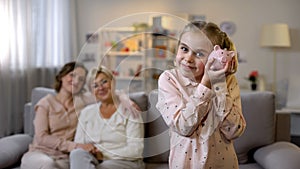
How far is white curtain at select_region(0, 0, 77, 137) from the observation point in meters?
3.46

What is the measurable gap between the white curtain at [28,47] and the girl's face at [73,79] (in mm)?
1306

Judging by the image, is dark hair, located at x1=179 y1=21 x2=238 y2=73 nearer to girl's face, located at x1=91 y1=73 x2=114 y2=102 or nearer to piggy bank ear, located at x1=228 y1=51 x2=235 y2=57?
piggy bank ear, located at x1=228 y1=51 x2=235 y2=57

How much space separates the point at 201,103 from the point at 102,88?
117cm

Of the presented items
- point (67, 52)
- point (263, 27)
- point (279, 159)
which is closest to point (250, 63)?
point (263, 27)

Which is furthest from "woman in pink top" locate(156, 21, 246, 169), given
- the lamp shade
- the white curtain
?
the lamp shade

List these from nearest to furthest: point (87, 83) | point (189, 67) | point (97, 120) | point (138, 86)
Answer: point (189, 67) < point (97, 120) < point (87, 83) < point (138, 86)

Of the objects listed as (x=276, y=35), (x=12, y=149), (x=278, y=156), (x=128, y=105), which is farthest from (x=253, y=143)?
(x=276, y=35)

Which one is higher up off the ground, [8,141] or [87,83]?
[87,83]

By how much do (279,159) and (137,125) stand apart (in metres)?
0.75

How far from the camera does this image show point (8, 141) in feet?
7.36

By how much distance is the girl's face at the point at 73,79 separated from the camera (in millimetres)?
2330

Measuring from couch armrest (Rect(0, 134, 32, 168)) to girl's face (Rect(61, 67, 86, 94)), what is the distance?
40cm

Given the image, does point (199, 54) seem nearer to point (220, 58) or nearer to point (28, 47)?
point (220, 58)

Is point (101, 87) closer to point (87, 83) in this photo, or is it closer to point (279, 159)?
point (87, 83)
